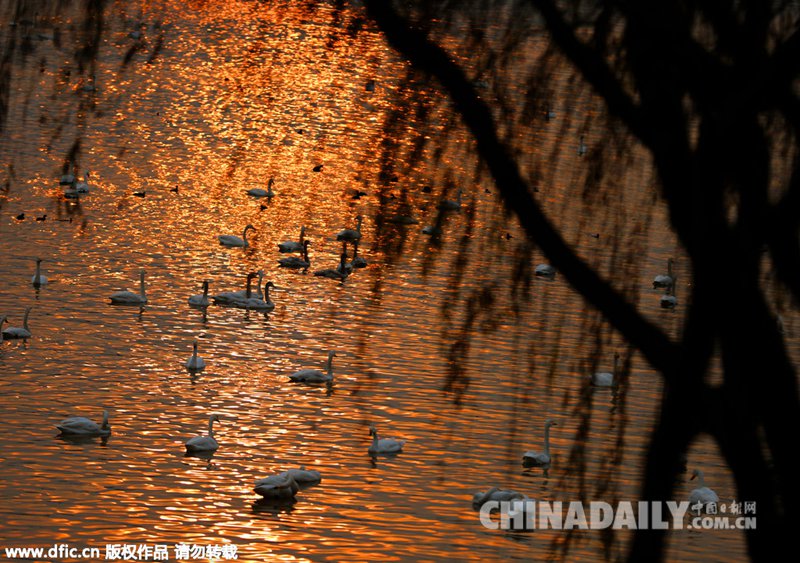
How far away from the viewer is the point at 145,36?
7609 mm

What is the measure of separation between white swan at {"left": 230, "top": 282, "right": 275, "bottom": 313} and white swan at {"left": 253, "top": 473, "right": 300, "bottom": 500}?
→ 13.0 metres

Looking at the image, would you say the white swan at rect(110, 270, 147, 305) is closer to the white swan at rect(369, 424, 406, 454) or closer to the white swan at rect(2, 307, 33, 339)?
the white swan at rect(2, 307, 33, 339)

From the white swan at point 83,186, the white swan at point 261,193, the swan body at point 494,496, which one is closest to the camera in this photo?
the swan body at point 494,496

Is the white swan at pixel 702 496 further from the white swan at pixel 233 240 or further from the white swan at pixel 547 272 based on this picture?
the white swan at pixel 233 240

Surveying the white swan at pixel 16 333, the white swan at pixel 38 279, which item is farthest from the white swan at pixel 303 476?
the white swan at pixel 38 279

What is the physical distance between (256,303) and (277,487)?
1358 cm

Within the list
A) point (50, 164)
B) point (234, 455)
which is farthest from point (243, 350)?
point (50, 164)

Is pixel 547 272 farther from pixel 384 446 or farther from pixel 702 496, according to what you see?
pixel 384 446

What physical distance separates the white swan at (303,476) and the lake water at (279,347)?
0.19 metres

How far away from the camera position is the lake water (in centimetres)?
671

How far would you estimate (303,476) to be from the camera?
23.6m

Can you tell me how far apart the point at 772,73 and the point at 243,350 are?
28.0 m

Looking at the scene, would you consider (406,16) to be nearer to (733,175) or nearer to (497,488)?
(733,175)

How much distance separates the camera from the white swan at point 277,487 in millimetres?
22750
